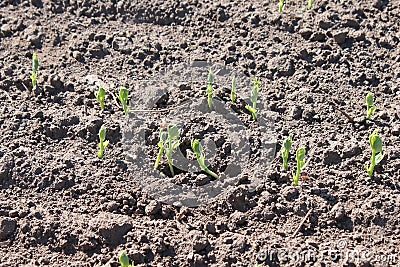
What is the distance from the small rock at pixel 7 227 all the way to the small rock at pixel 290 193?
1160 millimetres

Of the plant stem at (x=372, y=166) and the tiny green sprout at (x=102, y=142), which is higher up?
the tiny green sprout at (x=102, y=142)

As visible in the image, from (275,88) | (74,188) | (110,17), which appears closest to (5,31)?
(110,17)

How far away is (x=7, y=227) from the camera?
270 centimetres

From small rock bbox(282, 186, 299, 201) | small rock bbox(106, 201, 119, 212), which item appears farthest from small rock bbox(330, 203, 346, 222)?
small rock bbox(106, 201, 119, 212)

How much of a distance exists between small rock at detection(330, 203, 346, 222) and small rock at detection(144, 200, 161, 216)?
0.74 meters

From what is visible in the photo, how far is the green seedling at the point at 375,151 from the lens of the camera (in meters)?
2.72

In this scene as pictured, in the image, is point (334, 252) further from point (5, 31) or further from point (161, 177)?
point (5, 31)

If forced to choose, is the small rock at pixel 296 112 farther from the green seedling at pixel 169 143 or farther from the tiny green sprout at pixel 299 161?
the green seedling at pixel 169 143

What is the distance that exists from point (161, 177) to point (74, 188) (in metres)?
0.39

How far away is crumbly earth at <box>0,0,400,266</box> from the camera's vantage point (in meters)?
2.62

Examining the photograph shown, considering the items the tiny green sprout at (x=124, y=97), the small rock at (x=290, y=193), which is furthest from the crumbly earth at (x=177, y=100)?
the tiny green sprout at (x=124, y=97)

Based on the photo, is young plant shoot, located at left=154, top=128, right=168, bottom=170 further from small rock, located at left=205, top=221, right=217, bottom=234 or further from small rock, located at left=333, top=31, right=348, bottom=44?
small rock, located at left=333, top=31, right=348, bottom=44

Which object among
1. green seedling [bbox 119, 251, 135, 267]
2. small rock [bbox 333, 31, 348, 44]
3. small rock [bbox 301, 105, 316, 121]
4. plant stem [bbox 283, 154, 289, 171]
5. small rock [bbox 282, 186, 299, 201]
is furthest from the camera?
small rock [bbox 333, 31, 348, 44]

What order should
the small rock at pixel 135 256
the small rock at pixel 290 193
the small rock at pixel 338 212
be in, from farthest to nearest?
the small rock at pixel 290 193
the small rock at pixel 338 212
the small rock at pixel 135 256
